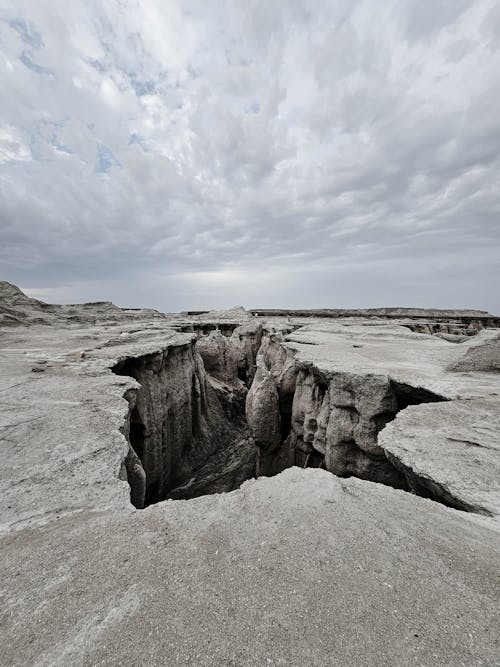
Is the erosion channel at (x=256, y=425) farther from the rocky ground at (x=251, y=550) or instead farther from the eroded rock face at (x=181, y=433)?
the rocky ground at (x=251, y=550)

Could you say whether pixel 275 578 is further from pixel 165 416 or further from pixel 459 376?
pixel 165 416

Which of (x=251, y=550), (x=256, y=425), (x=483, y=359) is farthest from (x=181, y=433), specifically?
(x=483, y=359)

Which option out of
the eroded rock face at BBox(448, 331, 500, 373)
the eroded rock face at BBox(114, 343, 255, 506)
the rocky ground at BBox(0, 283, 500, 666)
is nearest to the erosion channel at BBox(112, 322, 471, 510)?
the eroded rock face at BBox(114, 343, 255, 506)

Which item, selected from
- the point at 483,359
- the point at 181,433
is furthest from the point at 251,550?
the point at 181,433

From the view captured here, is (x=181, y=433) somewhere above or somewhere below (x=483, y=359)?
below

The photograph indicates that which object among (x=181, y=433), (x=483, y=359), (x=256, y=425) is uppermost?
(x=483, y=359)

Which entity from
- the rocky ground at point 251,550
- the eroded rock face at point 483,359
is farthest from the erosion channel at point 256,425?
the eroded rock face at point 483,359

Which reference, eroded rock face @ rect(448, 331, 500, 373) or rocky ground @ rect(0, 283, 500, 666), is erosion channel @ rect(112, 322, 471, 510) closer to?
rocky ground @ rect(0, 283, 500, 666)

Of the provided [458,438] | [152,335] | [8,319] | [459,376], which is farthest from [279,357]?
[8,319]

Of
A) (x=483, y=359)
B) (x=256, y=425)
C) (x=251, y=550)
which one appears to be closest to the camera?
(x=251, y=550)

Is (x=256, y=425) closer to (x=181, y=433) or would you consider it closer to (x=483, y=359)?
(x=181, y=433)

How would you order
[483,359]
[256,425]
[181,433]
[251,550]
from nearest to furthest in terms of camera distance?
[251,550], [483,359], [256,425], [181,433]

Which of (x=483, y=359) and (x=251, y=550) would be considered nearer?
(x=251, y=550)

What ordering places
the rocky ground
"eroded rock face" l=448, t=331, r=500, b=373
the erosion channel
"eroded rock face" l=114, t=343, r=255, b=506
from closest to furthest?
the rocky ground → the erosion channel → "eroded rock face" l=448, t=331, r=500, b=373 → "eroded rock face" l=114, t=343, r=255, b=506
